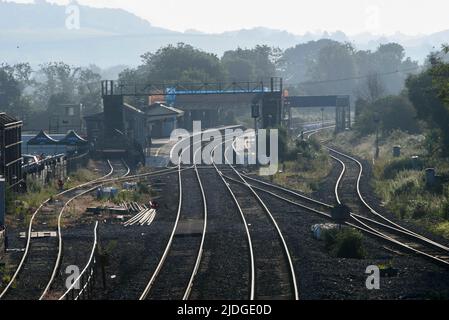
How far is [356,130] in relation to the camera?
70688mm

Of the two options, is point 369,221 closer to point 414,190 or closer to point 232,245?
point 232,245

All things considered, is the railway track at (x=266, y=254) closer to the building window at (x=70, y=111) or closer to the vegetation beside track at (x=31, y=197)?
the vegetation beside track at (x=31, y=197)

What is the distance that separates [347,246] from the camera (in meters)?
18.2

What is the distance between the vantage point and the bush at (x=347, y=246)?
18000 mm

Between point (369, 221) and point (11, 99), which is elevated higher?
point (11, 99)

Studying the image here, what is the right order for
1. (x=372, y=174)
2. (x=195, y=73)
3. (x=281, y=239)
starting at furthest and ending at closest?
(x=195, y=73) → (x=372, y=174) → (x=281, y=239)

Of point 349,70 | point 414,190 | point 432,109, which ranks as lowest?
point 414,190

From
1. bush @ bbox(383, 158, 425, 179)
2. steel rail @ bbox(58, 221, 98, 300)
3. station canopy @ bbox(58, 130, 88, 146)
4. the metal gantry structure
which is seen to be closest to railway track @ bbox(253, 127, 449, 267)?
bush @ bbox(383, 158, 425, 179)

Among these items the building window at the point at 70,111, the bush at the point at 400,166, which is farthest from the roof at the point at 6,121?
the building window at the point at 70,111

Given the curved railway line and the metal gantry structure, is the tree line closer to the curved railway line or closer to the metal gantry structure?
the curved railway line

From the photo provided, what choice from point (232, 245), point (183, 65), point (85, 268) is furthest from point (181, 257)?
point (183, 65)

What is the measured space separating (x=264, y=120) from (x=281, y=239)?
3403 cm
